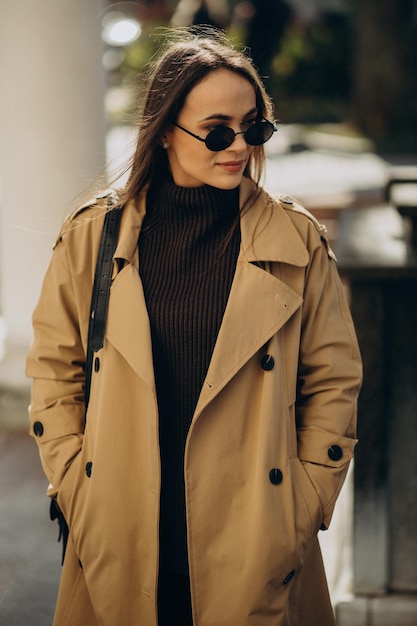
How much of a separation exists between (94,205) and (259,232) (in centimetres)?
48

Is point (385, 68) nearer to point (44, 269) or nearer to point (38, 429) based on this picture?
point (44, 269)

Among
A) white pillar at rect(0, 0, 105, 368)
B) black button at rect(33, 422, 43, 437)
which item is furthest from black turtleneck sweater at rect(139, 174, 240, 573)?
white pillar at rect(0, 0, 105, 368)

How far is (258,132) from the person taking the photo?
263 cm

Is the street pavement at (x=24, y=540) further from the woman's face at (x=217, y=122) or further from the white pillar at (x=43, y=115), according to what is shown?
the woman's face at (x=217, y=122)

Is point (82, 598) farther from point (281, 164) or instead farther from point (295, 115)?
point (295, 115)

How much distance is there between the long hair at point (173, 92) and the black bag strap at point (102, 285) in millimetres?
85

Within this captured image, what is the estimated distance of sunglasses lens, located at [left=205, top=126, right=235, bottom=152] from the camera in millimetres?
2562

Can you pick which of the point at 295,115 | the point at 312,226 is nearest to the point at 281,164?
the point at 295,115

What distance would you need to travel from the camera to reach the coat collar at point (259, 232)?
8.72 feet

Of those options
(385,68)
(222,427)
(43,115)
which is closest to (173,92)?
(222,427)

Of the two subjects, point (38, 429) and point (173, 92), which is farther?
point (38, 429)

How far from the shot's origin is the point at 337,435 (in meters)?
2.74

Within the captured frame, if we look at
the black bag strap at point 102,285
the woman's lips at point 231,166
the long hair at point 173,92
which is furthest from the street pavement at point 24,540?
the woman's lips at point 231,166

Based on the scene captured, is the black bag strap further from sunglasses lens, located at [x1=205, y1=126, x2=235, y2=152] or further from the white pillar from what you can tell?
the white pillar
